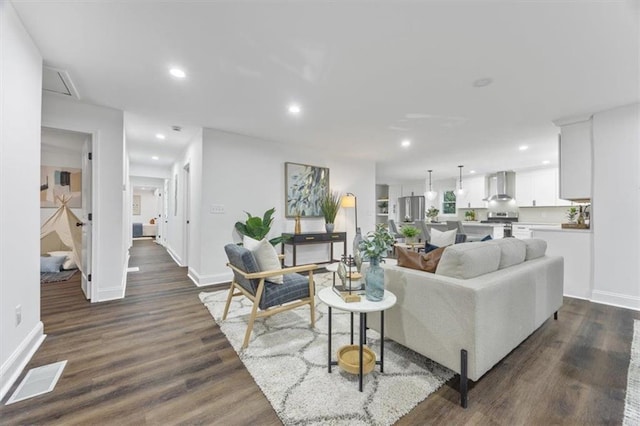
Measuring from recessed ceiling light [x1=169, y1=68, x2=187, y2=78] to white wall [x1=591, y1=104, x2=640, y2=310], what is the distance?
4871 millimetres

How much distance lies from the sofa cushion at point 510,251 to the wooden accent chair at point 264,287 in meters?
1.55

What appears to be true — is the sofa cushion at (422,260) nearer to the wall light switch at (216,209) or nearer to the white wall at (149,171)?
the wall light switch at (216,209)

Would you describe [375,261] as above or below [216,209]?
below

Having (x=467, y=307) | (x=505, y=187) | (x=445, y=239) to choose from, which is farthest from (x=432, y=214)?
(x=467, y=307)

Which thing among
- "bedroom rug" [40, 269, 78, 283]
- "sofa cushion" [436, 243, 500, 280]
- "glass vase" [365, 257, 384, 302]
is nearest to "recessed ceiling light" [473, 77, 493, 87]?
"sofa cushion" [436, 243, 500, 280]

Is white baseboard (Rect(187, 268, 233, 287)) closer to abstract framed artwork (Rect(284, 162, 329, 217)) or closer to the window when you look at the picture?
abstract framed artwork (Rect(284, 162, 329, 217))

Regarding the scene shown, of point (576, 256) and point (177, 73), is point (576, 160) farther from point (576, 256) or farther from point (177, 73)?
point (177, 73)

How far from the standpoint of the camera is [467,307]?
5.02 feet

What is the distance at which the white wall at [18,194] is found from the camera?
1682 millimetres

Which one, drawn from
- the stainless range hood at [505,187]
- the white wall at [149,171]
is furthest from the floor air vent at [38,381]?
the stainless range hood at [505,187]

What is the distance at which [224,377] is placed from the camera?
1.81 m

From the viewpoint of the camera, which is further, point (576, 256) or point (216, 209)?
point (216, 209)

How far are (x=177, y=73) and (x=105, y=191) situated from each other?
1847 millimetres

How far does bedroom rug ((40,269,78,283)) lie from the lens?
4.06 meters
